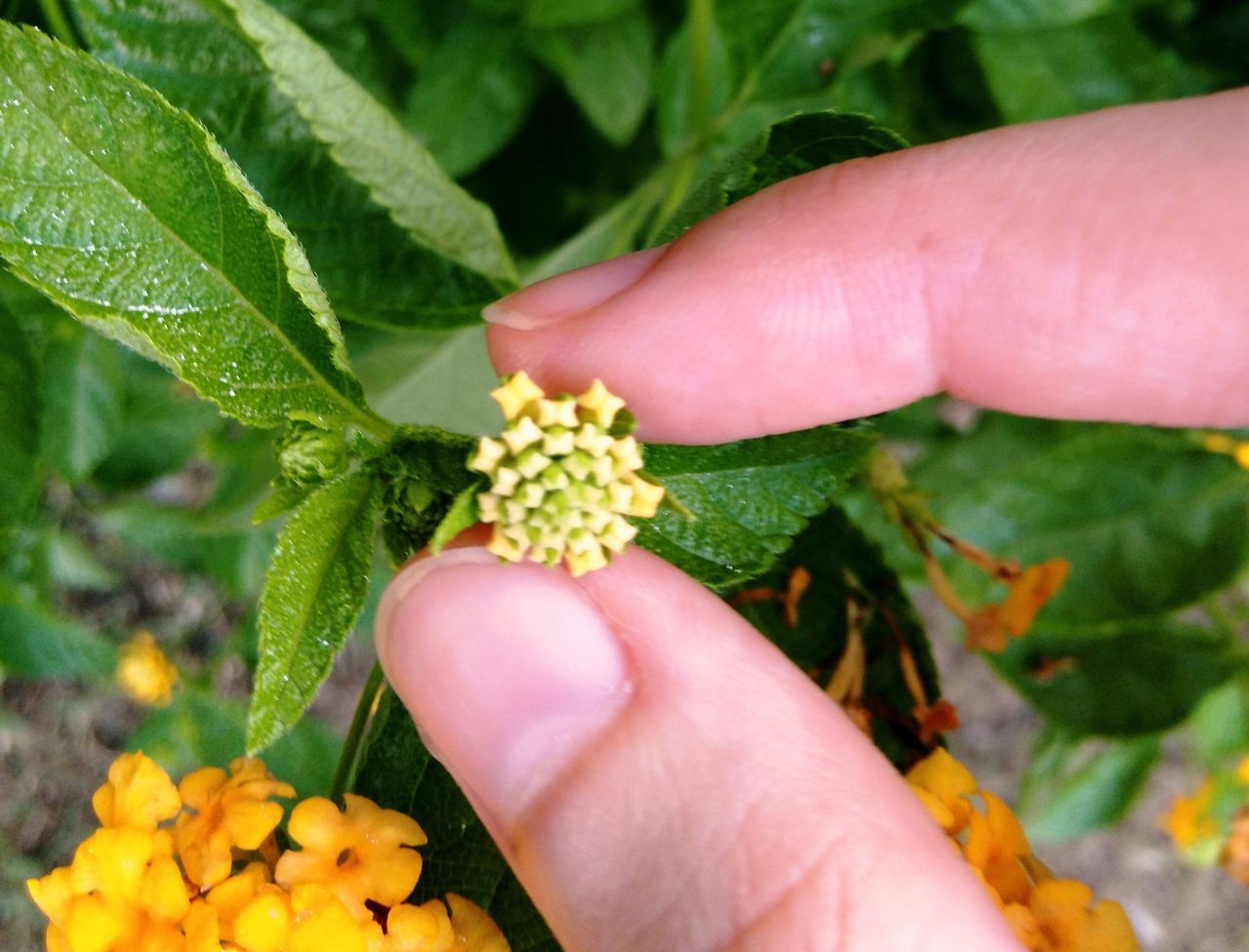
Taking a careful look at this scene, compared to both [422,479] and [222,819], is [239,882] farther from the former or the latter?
[422,479]

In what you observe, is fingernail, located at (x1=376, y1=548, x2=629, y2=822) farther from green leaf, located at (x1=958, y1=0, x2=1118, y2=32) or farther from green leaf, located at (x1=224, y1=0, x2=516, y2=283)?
green leaf, located at (x1=958, y1=0, x2=1118, y2=32)

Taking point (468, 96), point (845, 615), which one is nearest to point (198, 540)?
point (468, 96)

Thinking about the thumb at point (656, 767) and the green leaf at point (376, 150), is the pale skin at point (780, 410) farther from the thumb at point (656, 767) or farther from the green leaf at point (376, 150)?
the green leaf at point (376, 150)

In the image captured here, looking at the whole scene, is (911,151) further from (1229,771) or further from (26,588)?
(1229,771)

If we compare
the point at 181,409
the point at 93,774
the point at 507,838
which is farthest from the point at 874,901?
the point at 93,774

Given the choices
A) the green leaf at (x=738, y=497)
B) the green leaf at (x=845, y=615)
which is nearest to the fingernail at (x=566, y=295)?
the green leaf at (x=738, y=497)

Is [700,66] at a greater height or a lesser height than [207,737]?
greater
